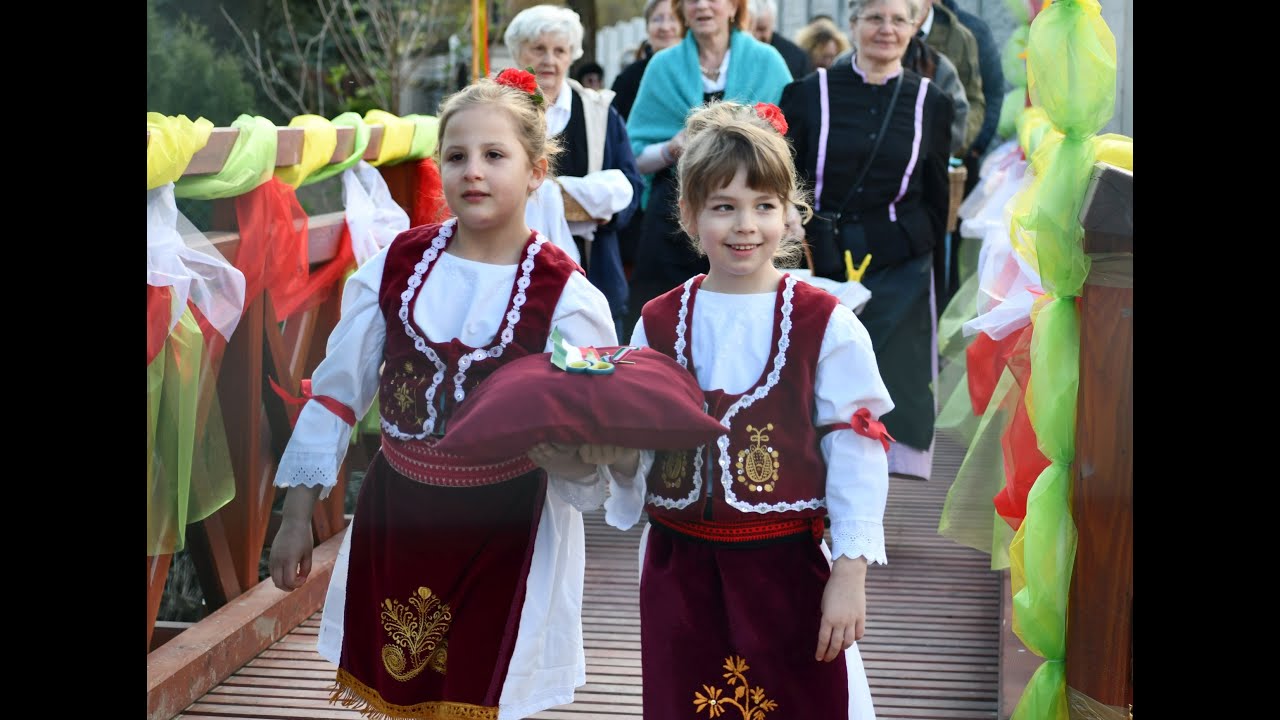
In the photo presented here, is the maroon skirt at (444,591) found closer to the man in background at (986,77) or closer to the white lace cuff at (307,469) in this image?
the white lace cuff at (307,469)

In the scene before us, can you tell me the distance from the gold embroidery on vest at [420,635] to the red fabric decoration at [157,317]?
0.84 meters

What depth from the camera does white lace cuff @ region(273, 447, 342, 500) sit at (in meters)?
2.47

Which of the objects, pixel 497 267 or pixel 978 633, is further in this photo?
pixel 978 633

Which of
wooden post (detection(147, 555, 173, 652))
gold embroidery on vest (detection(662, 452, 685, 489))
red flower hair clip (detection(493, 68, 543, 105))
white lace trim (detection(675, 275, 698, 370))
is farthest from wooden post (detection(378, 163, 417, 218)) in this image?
gold embroidery on vest (detection(662, 452, 685, 489))

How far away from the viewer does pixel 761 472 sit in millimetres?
2328

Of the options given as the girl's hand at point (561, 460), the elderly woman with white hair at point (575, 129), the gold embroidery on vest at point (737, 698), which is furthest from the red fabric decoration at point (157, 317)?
the elderly woman with white hair at point (575, 129)

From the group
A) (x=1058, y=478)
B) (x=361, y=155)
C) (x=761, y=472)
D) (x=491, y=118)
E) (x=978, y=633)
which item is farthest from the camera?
(x=361, y=155)

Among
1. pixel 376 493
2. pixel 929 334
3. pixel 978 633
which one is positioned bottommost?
pixel 978 633

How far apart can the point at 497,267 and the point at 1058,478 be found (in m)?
1.14

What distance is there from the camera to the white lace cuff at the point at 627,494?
241 centimetres

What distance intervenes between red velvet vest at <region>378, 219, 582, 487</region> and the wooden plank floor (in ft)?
3.36

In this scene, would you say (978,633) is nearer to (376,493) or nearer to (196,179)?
(376,493)

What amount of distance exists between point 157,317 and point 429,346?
0.84 meters

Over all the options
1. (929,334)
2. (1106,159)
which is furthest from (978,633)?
(1106,159)
